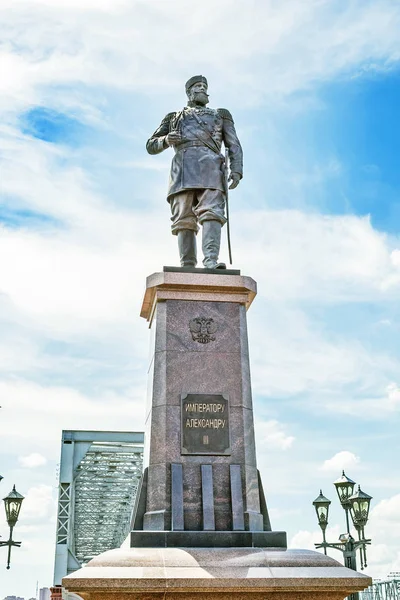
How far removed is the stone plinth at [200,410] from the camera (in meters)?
8.25

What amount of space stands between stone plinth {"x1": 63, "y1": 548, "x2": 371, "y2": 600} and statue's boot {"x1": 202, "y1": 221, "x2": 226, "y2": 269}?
3787 mm

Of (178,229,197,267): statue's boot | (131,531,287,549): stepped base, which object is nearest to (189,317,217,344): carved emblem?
(178,229,197,267): statue's boot

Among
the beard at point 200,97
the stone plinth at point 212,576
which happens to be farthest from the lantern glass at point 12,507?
the beard at point 200,97

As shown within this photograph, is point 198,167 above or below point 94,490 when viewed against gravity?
below

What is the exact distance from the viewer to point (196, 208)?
1008 cm

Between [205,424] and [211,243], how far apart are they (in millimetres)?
2534

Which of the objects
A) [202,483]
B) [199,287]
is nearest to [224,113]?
[199,287]

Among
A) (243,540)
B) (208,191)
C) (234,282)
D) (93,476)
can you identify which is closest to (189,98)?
(208,191)

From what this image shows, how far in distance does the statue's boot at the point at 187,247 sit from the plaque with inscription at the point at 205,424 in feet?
6.79

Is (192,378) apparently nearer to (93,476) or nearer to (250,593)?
(250,593)

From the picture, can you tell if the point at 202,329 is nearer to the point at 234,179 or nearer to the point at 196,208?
the point at 196,208

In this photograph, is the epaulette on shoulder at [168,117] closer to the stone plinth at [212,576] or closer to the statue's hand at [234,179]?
the statue's hand at [234,179]

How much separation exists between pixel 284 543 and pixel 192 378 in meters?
2.16

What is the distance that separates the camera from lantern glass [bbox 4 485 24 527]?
16.6 metres
